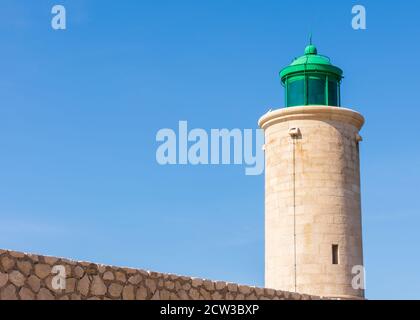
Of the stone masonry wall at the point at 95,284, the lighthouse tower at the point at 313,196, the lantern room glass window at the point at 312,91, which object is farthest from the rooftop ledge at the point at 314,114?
the stone masonry wall at the point at 95,284

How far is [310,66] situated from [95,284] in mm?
12771

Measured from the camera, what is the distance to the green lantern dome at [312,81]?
21.6 meters

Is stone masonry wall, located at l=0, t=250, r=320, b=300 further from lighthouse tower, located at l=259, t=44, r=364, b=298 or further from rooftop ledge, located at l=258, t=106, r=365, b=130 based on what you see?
rooftop ledge, located at l=258, t=106, r=365, b=130

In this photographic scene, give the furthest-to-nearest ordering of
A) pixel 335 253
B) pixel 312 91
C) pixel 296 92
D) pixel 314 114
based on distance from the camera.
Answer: pixel 296 92 → pixel 312 91 → pixel 314 114 → pixel 335 253

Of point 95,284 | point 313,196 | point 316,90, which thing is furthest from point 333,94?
point 95,284

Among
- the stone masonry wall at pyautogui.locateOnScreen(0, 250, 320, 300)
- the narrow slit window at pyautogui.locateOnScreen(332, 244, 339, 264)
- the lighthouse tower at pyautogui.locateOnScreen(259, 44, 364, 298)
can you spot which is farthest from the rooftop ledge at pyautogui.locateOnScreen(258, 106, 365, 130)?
the stone masonry wall at pyautogui.locateOnScreen(0, 250, 320, 300)

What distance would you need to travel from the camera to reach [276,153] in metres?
21.1

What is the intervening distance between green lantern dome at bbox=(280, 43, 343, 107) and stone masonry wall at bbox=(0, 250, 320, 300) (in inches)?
372

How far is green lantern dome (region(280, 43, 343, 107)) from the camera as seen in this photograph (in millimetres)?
21562

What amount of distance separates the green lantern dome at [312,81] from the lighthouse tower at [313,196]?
0.03m

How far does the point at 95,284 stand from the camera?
34.2 ft

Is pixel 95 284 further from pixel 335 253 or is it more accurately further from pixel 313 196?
pixel 335 253

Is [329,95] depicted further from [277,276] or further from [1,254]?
[1,254]
